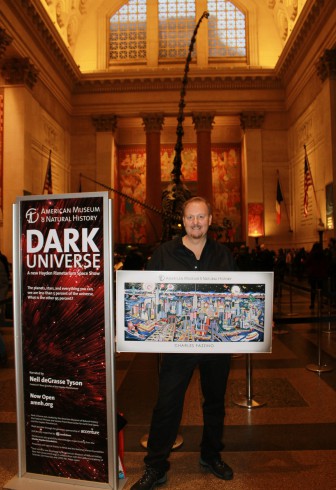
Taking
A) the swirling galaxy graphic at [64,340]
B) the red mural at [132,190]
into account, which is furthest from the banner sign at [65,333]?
the red mural at [132,190]

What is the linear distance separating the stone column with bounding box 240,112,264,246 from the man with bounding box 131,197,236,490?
940 inches

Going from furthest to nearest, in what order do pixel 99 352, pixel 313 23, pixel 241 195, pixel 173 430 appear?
pixel 241 195 < pixel 313 23 < pixel 173 430 < pixel 99 352

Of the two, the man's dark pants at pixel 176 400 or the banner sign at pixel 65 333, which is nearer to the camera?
the banner sign at pixel 65 333

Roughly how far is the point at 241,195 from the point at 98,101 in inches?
446

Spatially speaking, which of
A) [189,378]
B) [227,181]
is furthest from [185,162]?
[189,378]

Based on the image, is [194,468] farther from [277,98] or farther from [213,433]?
[277,98]

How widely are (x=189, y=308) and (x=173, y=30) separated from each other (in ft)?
94.3

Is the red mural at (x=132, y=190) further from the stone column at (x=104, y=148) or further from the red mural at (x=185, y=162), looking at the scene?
the stone column at (x=104, y=148)

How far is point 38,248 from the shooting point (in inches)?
108

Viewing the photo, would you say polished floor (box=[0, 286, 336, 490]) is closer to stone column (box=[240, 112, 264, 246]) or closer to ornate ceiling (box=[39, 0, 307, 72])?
stone column (box=[240, 112, 264, 246])

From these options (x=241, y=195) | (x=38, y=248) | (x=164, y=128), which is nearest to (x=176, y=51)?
(x=164, y=128)

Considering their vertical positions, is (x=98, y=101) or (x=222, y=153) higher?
(x=98, y=101)

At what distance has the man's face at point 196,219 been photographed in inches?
115

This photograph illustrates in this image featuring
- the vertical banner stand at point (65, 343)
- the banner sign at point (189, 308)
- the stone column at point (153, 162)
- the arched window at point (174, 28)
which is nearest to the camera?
the vertical banner stand at point (65, 343)
